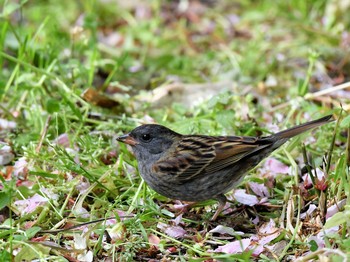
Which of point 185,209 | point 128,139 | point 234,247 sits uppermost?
point 128,139

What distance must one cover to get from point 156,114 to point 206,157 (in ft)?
4.47

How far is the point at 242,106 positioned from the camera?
530cm

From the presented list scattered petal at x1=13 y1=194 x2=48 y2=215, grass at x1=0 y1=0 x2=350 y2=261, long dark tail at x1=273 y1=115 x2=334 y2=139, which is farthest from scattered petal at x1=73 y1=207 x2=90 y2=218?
long dark tail at x1=273 y1=115 x2=334 y2=139

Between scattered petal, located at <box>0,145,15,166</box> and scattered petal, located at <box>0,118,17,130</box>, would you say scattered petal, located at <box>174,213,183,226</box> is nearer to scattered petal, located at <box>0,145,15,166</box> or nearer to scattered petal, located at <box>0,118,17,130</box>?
scattered petal, located at <box>0,145,15,166</box>

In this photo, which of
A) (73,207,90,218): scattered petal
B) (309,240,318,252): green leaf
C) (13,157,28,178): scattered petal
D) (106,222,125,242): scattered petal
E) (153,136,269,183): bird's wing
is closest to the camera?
(309,240,318,252): green leaf

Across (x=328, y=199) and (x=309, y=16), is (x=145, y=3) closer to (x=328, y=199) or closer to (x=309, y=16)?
(x=309, y=16)

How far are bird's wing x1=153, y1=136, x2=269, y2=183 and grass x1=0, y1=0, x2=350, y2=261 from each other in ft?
0.74

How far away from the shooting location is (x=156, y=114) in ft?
18.1

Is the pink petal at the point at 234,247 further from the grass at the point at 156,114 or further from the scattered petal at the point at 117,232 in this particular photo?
the scattered petal at the point at 117,232

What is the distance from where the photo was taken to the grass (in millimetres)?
3852

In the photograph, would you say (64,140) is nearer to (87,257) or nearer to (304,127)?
(87,257)

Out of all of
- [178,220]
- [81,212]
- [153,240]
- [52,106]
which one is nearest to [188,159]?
[178,220]

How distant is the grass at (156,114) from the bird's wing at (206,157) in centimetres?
23

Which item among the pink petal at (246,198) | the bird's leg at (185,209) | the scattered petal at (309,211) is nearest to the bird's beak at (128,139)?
the bird's leg at (185,209)
